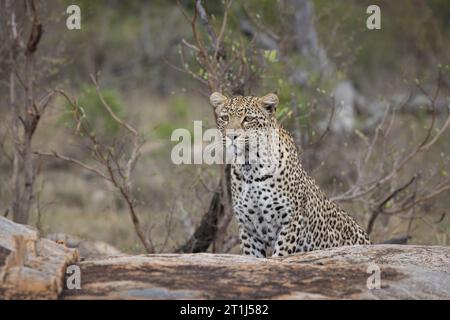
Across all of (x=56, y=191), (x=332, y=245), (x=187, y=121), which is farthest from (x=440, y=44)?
(x=332, y=245)

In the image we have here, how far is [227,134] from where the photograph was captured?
28.0ft

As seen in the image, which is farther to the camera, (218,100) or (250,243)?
(250,243)

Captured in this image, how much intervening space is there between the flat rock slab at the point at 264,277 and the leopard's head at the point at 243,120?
1.51 meters

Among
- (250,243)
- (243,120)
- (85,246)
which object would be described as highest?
(243,120)

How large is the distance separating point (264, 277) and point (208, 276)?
16.3 inches

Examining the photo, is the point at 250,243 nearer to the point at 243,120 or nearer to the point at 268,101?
the point at 243,120

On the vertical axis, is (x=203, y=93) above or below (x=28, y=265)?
above

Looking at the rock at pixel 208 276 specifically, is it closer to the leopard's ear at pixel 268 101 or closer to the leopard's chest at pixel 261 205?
the leopard's chest at pixel 261 205

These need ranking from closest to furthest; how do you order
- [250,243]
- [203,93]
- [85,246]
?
[250,243]
[203,93]
[85,246]

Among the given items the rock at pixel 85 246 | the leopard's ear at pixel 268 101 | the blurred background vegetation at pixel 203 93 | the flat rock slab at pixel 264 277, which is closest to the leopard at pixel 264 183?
the leopard's ear at pixel 268 101

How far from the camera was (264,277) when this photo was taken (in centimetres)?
670

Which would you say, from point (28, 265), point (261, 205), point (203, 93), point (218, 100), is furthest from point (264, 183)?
point (28, 265)
